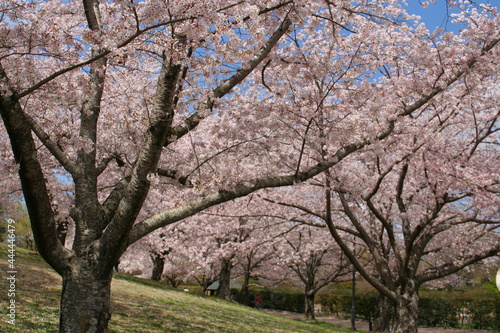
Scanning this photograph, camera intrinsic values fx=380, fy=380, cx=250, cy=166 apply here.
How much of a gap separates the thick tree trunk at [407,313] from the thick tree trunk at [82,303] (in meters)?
9.31

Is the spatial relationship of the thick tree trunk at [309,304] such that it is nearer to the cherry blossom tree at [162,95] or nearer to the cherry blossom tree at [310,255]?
the cherry blossom tree at [310,255]

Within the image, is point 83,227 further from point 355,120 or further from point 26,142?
point 355,120

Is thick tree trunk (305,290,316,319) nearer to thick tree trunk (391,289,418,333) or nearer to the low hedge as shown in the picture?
the low hedge

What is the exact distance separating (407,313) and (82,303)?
9.72 metres

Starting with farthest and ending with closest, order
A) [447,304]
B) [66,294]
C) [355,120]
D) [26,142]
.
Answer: [447,304] → [355,120] → [66,294] → [26,142]

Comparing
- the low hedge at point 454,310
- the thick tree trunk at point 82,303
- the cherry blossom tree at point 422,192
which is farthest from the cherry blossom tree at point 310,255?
the thick tree trunk at point 82,303

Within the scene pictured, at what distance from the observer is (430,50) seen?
782 centimetres

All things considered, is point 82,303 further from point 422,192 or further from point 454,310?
point 454,310

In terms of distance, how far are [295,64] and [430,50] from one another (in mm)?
3230

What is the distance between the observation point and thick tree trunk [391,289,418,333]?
11.0 metres

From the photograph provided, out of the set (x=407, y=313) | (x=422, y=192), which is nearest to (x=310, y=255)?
(x=422, y=192)

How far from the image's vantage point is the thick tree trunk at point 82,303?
14.6ft

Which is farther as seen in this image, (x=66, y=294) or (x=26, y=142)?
(x=66, y=294)

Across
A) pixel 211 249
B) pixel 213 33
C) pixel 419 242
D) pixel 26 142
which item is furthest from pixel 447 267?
pixel 211 249
